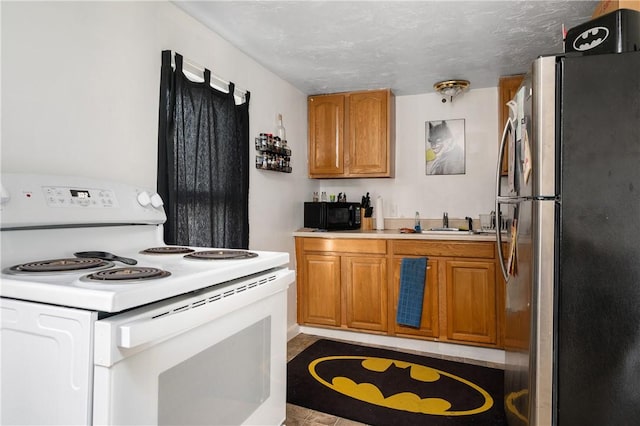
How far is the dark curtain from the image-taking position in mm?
1966

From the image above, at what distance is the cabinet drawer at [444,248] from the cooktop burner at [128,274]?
7.57 feet

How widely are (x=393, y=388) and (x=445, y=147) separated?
2.20 m

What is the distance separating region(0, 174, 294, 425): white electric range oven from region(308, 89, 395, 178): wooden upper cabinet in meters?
2.18

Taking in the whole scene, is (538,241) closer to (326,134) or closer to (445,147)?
(445,147)

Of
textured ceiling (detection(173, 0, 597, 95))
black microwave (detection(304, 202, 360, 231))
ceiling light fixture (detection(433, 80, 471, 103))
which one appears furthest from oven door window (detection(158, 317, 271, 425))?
ceiling light fixture (detection(433, 80, 471, 103))

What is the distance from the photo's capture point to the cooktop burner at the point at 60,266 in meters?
1.05

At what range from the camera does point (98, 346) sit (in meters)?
0.81

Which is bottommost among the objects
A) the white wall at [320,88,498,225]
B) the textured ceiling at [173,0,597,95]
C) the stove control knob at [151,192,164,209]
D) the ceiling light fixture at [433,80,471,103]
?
the stove control knob at [151,192,164,209]

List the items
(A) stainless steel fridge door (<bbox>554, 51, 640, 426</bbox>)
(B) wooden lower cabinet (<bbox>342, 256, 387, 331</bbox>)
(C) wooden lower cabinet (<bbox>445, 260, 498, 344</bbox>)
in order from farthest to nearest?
1. (B) wooden lower cabinet (<bbox>342, 256, 387, 331</bbox>)
2. (C) wooden lower cabinet (<bbox>445, 260, 498, 344</bbox>)
3. (A) stainless steel fridge door (<bbox>554, 51, 640, 426</bbox>)

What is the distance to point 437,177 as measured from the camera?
3.63 metres

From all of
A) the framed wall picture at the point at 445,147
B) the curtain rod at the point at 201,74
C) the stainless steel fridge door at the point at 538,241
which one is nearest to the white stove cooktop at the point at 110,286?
the stainless steel fridge door at the point at 538,241

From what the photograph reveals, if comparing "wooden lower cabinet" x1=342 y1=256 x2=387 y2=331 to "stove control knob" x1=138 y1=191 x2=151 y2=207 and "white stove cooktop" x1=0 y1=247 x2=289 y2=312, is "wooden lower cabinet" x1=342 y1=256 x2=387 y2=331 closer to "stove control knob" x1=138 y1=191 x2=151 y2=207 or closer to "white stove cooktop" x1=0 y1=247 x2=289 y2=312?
"stove control knob" x1=138 y1=191 x2=151 y2=207

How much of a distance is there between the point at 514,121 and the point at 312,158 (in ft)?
7.02

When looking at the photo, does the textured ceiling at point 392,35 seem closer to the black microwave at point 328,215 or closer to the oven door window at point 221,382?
the black microwave at point 328,215
